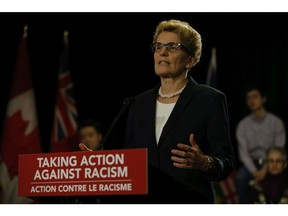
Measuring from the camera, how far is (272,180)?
5.59 m

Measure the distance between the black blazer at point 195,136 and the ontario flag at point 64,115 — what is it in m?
3.88

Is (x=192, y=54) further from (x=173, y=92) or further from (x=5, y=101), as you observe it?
(x=5, y=101)

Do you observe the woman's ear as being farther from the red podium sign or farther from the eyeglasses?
the red podium sign

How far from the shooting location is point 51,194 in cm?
209

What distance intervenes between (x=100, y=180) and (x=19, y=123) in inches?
171

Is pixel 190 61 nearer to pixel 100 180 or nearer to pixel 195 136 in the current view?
pixel 195 136

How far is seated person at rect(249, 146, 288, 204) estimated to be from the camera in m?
5.49

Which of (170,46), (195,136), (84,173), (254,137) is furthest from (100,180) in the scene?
(254,137)

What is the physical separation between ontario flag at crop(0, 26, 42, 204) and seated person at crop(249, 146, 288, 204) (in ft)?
6.32

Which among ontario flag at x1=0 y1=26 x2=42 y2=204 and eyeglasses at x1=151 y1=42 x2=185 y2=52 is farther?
ontario flag at x1=0 y1=26 x2=42 y2=204

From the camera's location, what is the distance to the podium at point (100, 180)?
195cm

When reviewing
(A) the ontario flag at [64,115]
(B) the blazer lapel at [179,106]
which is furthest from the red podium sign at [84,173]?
(A) the ontario flag at [64,115]

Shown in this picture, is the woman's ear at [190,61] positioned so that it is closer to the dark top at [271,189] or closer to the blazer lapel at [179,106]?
the blazer lapel at [179,106]

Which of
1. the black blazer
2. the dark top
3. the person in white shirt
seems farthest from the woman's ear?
the person in white shirt
